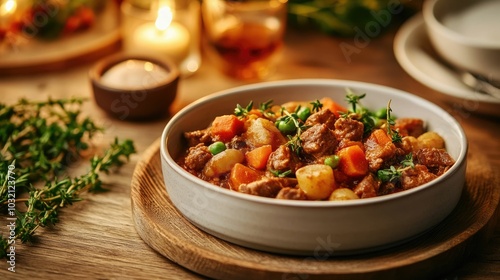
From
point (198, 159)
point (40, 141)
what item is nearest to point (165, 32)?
point (40, 141)

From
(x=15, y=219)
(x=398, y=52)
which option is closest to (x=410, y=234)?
(x=15, y=219)

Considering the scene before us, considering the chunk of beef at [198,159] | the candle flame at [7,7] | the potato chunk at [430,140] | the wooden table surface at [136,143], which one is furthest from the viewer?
the candle flame at [7,7]

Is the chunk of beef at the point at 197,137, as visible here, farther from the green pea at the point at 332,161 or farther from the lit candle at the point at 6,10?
the lit candle at the point at 6,10

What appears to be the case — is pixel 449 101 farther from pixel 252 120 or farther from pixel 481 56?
pixel 252 120

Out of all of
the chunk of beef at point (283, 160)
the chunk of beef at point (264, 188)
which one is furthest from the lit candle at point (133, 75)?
the chunk of beef at point (264, 188)

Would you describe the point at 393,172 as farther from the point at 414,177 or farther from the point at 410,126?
the point at 410,126

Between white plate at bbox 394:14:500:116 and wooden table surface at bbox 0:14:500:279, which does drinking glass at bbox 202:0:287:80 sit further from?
white plate at bbox 394:14:500:116
